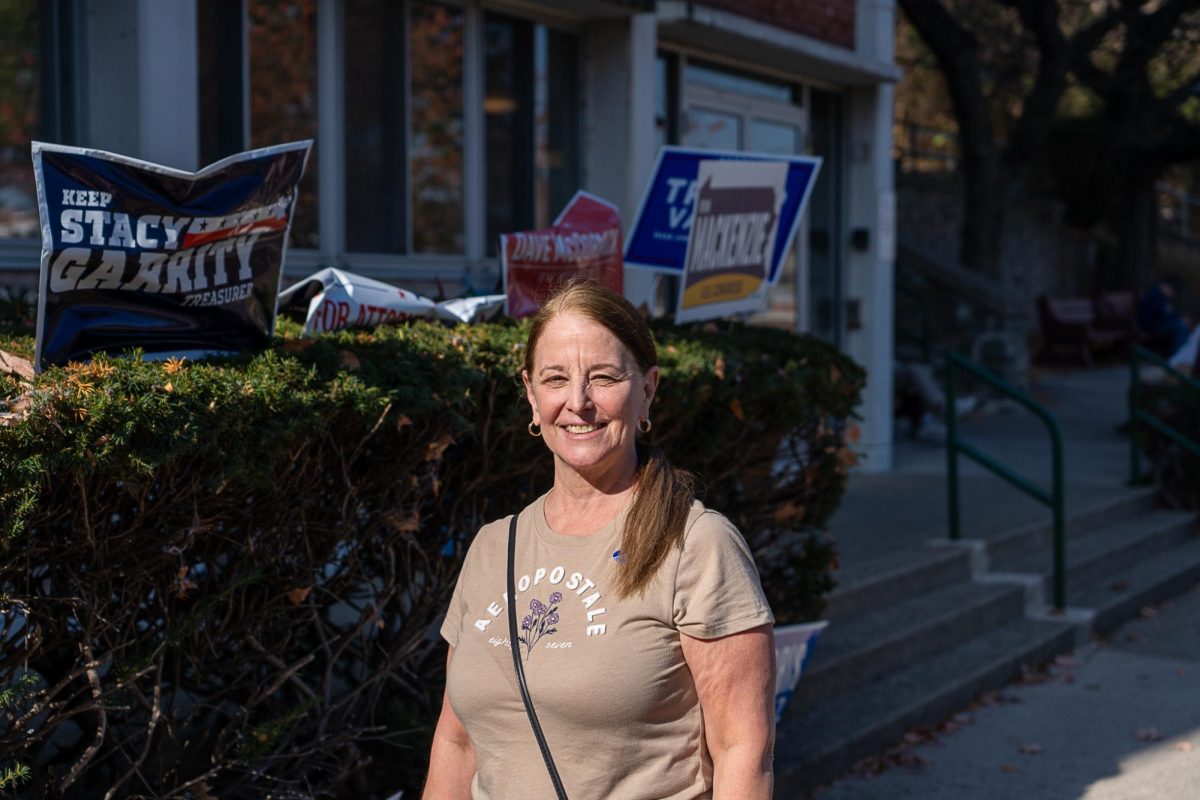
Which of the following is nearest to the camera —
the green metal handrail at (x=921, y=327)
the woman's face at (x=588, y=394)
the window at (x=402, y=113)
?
the woman's face at (x=588, y=394)

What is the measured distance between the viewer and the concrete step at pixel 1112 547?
8.54 m

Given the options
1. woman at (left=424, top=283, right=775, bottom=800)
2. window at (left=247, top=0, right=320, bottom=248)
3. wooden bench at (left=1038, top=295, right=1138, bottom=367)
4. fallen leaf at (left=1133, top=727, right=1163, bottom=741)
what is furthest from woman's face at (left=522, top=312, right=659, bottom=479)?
wooden bench at (left=1038, top=295, right=1138, bottom=367)

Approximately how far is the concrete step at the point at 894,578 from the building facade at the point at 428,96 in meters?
1.81

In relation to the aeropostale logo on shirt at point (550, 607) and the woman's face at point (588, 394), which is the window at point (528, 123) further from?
the aeropostale logo on shirt at point (550, 607)

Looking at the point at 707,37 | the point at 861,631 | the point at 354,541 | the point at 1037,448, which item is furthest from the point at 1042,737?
the point at 1037,448

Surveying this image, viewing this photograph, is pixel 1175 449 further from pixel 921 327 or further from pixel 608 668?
pixel 608 668

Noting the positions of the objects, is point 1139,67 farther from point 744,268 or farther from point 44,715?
point 44,715

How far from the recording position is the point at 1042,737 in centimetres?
619

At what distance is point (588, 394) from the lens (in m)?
2.57

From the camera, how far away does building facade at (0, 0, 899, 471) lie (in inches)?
216

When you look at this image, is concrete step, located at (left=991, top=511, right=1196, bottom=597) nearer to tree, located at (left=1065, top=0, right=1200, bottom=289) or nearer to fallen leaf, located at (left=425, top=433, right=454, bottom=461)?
fallen leaf, located at (left=425, top=433, right=454, bottom=461)

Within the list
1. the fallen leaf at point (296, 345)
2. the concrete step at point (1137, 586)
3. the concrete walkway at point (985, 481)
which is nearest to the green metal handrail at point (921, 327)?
the concrete walkway at point (985, 481)

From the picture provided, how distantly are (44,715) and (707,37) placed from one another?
7.04m

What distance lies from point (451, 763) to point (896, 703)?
12.6 feet
